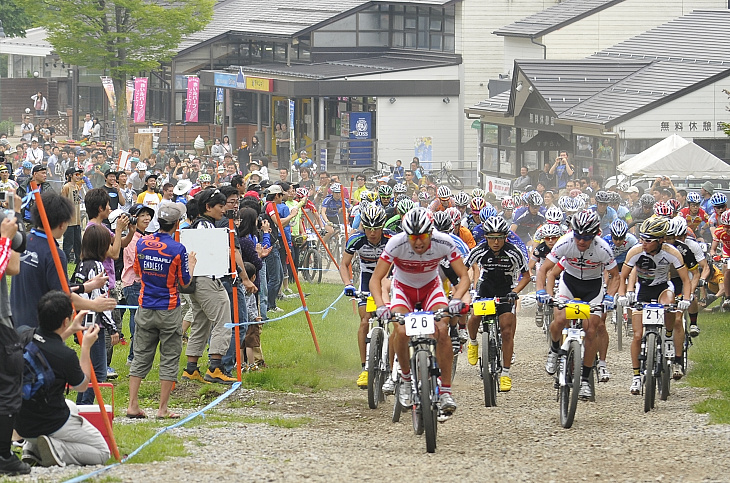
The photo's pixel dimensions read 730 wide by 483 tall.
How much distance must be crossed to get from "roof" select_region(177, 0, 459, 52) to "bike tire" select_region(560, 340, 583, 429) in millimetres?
39768

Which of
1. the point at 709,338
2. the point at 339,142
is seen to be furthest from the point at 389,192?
the point at 339,142

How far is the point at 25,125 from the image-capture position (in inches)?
1913

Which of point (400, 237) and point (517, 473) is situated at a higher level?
point (400, 237)

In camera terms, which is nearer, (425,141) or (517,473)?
(517,473)

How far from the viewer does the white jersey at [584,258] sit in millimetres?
11445

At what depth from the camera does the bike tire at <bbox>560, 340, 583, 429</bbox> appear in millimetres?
10273

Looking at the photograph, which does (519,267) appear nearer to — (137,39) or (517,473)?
(517,473)

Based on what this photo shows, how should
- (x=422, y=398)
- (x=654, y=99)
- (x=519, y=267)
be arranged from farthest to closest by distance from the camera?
(x=654, y=99), (x=519, y=267), (x=422, y=398)

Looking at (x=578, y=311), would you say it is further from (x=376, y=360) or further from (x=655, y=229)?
(x=376, y=360)

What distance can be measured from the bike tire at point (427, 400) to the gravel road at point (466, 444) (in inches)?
5.7

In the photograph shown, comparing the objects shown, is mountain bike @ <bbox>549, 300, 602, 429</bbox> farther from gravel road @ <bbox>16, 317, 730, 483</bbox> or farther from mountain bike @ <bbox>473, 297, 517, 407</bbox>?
mountain bike @ <bbox>473, 297, 517, 407</bbox>

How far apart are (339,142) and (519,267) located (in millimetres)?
32694

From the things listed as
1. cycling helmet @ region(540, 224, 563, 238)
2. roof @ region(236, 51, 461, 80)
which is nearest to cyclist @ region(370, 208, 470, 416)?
cycling helmet @ region(540, 224, 563, 238)

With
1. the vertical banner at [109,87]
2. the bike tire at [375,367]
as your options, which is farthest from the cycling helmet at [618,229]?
the vertical banner at [109,87]
